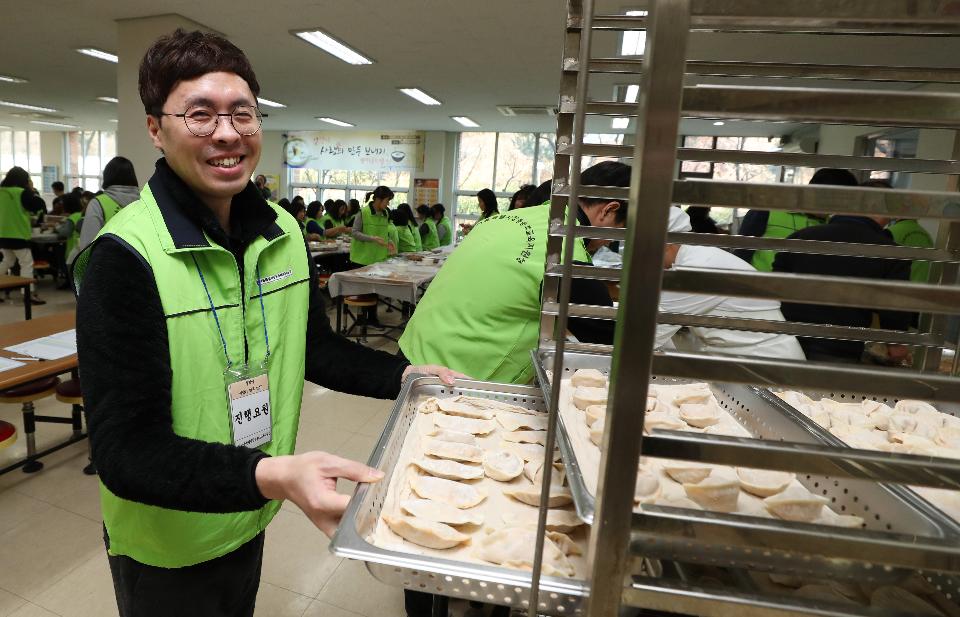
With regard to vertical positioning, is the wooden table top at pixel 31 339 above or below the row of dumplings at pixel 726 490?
below

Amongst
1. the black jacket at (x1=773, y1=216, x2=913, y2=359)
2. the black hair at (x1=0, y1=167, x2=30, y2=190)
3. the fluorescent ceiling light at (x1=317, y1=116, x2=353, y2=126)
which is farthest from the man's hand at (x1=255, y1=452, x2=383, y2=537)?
the fluorescent ceiling light at (x1=317, y1=116, x2=353, y2=126)

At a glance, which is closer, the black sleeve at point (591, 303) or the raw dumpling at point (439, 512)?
the raw dumpling at point (439, 512)

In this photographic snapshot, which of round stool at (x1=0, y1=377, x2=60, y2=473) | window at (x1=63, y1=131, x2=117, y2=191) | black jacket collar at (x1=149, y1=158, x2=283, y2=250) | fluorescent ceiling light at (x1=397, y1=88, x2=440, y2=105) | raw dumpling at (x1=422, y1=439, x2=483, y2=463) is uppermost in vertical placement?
fluorescent ceiling light at (x1=397, y1=88, x2=440, y2=105)

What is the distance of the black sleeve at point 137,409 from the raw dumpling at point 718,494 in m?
0.71

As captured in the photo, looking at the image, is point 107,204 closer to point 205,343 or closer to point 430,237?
point 205,343

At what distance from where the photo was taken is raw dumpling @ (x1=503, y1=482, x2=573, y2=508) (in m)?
0.96

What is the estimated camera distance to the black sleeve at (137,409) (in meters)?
0.89

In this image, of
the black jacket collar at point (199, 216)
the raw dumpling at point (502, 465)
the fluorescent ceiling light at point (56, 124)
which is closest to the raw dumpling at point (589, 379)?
the raw dumpling at point (502, 465)

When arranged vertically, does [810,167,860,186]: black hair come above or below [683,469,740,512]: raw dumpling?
above

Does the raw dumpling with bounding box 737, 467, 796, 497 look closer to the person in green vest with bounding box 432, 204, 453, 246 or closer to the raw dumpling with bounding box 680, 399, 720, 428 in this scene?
the raw dumpling with bounding box 680, 399, 720, 428

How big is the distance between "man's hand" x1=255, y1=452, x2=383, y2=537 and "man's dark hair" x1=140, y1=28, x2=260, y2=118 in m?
0.74

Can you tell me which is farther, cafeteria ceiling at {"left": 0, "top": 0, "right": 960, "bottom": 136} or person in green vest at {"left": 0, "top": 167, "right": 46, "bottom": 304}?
person in green vest at {"left": 0, "top": 167, "right": 46, "bottom": 304}

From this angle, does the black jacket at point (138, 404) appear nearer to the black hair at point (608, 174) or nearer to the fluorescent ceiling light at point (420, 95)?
the black hair at point (608, 174)

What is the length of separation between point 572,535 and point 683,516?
1.39ft
